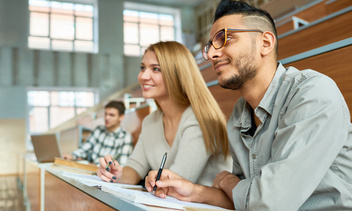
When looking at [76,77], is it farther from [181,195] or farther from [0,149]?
[181,195]

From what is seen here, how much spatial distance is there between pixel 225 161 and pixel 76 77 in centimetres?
887

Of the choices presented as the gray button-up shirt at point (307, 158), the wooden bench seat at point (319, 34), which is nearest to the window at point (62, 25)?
the wooden bench seat at point (319, 34)

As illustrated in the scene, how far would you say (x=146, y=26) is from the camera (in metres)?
11.0

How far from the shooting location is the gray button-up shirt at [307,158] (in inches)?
26.4

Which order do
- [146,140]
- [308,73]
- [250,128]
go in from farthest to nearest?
[146,140], [250,128], [308,73]

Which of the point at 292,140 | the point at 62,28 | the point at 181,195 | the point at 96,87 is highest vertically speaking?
the point at 62,28

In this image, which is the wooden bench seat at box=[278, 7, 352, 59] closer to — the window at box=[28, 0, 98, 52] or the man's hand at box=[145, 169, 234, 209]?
the man's hand at box=[145, 169, 234, 209]

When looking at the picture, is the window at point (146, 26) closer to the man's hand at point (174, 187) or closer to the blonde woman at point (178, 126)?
the blonde woman at point (178, 126)

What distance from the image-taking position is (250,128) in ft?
3.17

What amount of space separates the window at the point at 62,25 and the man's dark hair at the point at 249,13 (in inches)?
376

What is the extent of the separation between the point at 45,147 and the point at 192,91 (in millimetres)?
1516

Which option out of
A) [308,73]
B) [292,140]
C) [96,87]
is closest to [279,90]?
[308,73]

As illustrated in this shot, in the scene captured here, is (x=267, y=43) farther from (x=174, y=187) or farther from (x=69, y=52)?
(x=69, y=52)

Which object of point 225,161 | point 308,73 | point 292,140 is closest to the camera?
point 292,140
